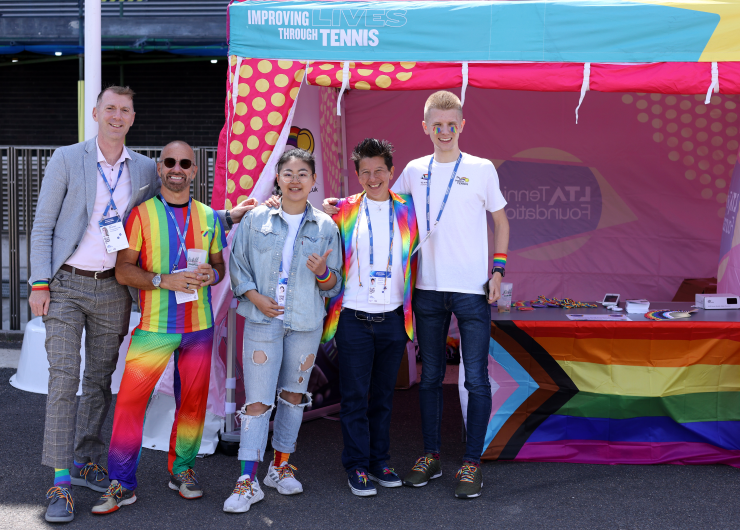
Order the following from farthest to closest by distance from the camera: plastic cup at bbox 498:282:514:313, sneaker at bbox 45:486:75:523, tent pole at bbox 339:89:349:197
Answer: tent pole at bbox 339:89:349:197 → plastic cup at bbox 498:282:514:313 → sneaker at bbox 45:486:75:523

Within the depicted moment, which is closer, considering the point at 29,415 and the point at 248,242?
the point at 248,242

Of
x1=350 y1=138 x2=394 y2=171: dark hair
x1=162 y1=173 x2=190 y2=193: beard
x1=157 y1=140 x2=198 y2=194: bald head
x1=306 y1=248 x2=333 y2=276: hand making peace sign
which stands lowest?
x1=306 y1=248 x2=333 y2=276: hand making peace sign

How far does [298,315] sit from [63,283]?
3.12 feet

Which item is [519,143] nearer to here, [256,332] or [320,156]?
[320,156]

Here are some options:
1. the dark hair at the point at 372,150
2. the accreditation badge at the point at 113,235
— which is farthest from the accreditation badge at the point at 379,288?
the accreditation badge at the point at 113,235

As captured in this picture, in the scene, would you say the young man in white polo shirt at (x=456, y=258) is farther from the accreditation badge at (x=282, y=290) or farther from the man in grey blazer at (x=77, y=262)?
the man in grey blazer at (x=77, y=262)

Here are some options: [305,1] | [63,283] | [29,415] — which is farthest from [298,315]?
[29,415]

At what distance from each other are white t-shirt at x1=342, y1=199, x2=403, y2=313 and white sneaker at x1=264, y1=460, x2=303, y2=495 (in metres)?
0.79

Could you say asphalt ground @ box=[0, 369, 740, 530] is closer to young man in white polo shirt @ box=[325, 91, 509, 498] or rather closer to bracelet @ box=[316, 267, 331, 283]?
young man in white polo shirt @ box=[325, 91, 509, 498]

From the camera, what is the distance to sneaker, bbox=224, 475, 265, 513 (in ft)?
9.41

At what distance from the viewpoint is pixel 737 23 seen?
324 cm

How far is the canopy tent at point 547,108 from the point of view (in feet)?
10.8

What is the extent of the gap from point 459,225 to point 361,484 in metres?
1.20

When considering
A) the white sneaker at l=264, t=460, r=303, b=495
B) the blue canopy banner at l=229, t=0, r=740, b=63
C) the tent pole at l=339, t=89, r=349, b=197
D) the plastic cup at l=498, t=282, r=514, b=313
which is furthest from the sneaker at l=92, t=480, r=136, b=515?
the tent pole at l=339, t=89, r=349, b=197
